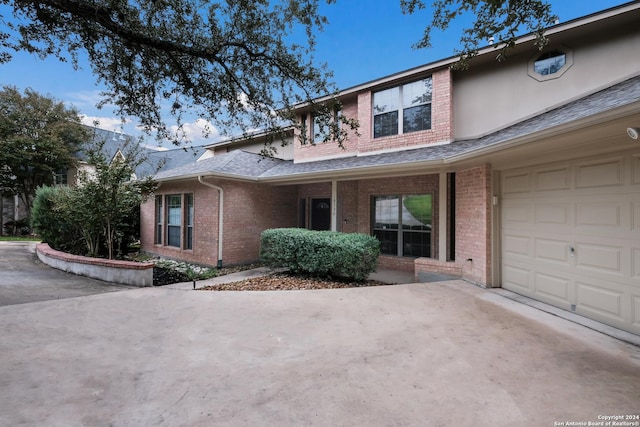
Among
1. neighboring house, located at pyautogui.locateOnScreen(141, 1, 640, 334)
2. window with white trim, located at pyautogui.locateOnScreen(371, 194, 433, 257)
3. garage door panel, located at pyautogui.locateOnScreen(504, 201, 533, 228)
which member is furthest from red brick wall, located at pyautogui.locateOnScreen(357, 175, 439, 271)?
garage door panel, located at pyautogui.locateOnScreen(504, 201, 533, 228)

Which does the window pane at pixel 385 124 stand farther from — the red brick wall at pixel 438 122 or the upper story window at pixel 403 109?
the red brick wall at pixel 438 122

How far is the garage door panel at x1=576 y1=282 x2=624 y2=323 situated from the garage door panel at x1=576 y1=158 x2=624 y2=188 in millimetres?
1424

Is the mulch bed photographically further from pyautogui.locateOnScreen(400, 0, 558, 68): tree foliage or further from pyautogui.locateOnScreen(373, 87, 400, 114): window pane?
pyautogui.locateOnScreen(373, 87, 400, 114): window pane

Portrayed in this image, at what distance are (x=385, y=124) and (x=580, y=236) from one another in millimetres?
6088

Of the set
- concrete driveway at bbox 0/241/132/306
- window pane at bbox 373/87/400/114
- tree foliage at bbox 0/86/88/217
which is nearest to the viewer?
concrete driveway at bbox 0/241/132/306

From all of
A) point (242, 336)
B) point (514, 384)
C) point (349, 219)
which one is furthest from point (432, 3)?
point (349, 219)

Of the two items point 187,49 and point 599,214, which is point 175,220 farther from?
point 599,214

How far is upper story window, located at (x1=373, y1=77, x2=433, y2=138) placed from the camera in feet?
28.0

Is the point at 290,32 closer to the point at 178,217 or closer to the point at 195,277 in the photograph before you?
the point at 195,277

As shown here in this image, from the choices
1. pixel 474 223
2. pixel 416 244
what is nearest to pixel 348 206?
pixel 416 244

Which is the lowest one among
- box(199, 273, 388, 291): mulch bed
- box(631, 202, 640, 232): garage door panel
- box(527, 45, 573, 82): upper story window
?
box(199, 273, 388, 291): mulch bed

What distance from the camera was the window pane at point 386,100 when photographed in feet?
29.7

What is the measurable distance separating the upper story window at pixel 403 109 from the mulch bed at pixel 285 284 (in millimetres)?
4638

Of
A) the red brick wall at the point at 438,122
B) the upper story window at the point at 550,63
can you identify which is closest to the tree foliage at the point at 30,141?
the red brick wall at the point at 438,122
